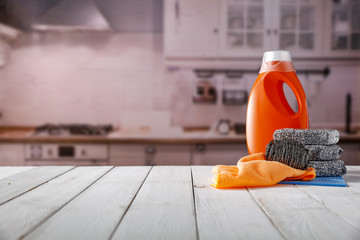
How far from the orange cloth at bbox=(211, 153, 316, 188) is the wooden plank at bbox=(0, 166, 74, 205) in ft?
1.08

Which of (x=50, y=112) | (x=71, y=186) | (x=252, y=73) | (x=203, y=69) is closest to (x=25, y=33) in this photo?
(x=50, y=112)

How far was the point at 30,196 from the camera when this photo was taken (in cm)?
48

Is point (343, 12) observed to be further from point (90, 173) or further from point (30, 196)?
point (30, 196)

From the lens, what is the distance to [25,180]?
1.95 ft

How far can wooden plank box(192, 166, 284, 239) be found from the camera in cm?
33

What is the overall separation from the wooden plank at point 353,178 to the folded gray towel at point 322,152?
6 cm

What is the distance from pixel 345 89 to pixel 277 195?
254 cm

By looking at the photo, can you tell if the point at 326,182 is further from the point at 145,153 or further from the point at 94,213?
the point at 145,153

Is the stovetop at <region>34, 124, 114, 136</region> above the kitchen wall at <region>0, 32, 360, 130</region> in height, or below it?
below

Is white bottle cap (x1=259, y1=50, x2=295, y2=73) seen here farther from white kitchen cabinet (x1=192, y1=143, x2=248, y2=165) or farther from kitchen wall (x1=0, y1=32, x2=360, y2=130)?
kitchen wall (x1=0, y1=32, x2=360, y2=130)

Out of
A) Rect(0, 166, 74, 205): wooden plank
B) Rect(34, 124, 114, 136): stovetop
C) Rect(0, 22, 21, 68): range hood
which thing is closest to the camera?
Rect(0, 166, 74, 205): wooden plank

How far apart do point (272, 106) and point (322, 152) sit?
0.17 metres

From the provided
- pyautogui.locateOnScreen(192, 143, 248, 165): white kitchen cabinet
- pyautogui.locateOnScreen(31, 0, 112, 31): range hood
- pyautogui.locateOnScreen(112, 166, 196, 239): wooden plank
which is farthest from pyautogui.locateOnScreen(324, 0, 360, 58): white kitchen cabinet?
pyautogui.locateOnScreen(112, 166, 196, 239): wooden plank

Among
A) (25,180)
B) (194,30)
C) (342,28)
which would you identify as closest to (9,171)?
(25,180)
